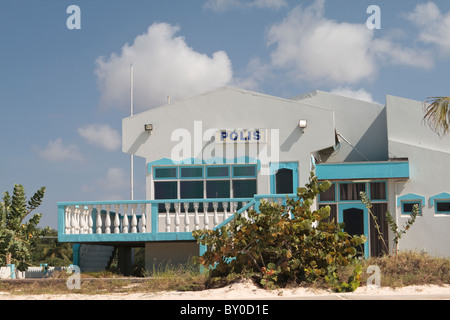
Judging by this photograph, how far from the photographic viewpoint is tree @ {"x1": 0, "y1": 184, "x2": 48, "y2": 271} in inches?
674

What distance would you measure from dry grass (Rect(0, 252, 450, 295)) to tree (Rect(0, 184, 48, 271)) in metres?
2.98

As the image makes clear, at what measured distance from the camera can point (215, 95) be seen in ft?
62.1

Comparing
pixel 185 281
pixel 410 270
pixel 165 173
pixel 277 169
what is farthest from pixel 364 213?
pixel 185 281

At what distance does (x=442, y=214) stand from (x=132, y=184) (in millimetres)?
11284

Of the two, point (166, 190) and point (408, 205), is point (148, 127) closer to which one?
point (166, 190)

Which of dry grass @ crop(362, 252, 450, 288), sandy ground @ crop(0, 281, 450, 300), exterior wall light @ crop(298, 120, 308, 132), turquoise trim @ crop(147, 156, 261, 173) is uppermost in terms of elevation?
exterior wall light @ crop(298, 120, 308, 132)

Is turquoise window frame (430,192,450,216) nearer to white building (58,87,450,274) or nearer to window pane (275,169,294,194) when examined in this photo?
white building (58,87,450,274)

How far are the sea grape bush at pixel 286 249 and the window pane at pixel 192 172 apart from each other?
6267 millimetres

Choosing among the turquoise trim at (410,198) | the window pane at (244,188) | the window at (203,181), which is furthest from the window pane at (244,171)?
the turquoise trim at (410,198)

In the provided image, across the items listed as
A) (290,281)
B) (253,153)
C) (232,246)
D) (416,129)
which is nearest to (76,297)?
(232,246)

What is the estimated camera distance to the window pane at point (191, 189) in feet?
61.3

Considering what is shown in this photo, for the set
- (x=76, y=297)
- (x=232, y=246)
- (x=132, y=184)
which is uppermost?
(x=132, y=184)

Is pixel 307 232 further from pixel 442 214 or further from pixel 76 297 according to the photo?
pixel 442 214

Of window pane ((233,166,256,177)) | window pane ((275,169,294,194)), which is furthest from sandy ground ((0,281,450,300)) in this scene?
window pane ((233,166,256,177))
